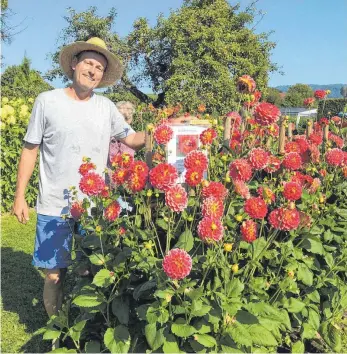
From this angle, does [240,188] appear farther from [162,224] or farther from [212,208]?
[162,224]

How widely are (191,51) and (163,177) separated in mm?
12715

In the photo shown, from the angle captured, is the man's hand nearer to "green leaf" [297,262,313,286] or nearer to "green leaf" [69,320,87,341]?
"green leaf" [69,320,87,341]

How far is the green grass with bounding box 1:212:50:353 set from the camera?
274 cm

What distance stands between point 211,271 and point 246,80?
0.91 m

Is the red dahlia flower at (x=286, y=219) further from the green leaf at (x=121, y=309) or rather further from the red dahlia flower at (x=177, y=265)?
the green leaf at (x=121, y=309)

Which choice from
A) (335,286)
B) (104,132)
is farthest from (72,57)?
(335,286)

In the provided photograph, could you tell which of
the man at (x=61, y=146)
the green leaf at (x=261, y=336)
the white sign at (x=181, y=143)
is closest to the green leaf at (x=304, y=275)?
the green leaf at (x=261, y=336)

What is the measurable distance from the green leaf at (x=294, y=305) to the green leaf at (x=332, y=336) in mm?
428

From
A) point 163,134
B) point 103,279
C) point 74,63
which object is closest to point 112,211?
point 103,279

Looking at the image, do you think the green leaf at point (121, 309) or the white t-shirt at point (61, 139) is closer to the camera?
the green leaf at point (121, 309)

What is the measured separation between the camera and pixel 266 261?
2160 mm

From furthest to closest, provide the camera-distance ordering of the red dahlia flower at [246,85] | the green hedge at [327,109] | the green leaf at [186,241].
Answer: the green hedge at [327,109] < the red dahlia flower at [246,85] < the green leaf at [186,241]

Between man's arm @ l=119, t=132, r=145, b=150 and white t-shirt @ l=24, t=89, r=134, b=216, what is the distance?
20 centimetres

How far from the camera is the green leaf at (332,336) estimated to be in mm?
2480
